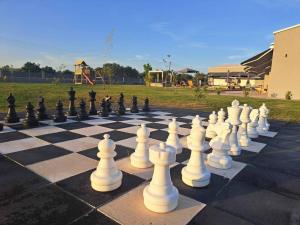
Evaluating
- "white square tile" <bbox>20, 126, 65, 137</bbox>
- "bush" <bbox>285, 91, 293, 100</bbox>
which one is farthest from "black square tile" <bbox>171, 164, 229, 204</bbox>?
"bush" <bbox>285, 91, 293, 100</bbox>

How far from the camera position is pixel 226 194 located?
1699mm

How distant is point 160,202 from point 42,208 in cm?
78

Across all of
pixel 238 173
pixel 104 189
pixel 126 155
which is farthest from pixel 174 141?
pixel 104 189

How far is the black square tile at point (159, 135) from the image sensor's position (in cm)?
319

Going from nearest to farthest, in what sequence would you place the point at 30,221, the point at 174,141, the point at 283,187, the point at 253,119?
the point at 30,221 < the point at 283,187 < the point at 174,141 < the point at 253,119

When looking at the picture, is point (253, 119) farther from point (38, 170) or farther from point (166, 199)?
point (38, 170)

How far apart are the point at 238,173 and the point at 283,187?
0.38 metres

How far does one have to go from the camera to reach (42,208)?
1.43 meters

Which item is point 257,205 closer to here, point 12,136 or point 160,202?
point 160,202

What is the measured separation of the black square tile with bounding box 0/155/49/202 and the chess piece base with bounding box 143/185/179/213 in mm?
888

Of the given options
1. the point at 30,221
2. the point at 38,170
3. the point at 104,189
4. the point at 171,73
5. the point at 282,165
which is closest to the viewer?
the point at 30,221

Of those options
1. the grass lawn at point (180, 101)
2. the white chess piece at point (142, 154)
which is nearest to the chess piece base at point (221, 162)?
the white chess piece at point (142, 154)

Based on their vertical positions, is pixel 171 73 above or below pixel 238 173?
above

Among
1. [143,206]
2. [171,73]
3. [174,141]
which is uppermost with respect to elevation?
[171,73]
